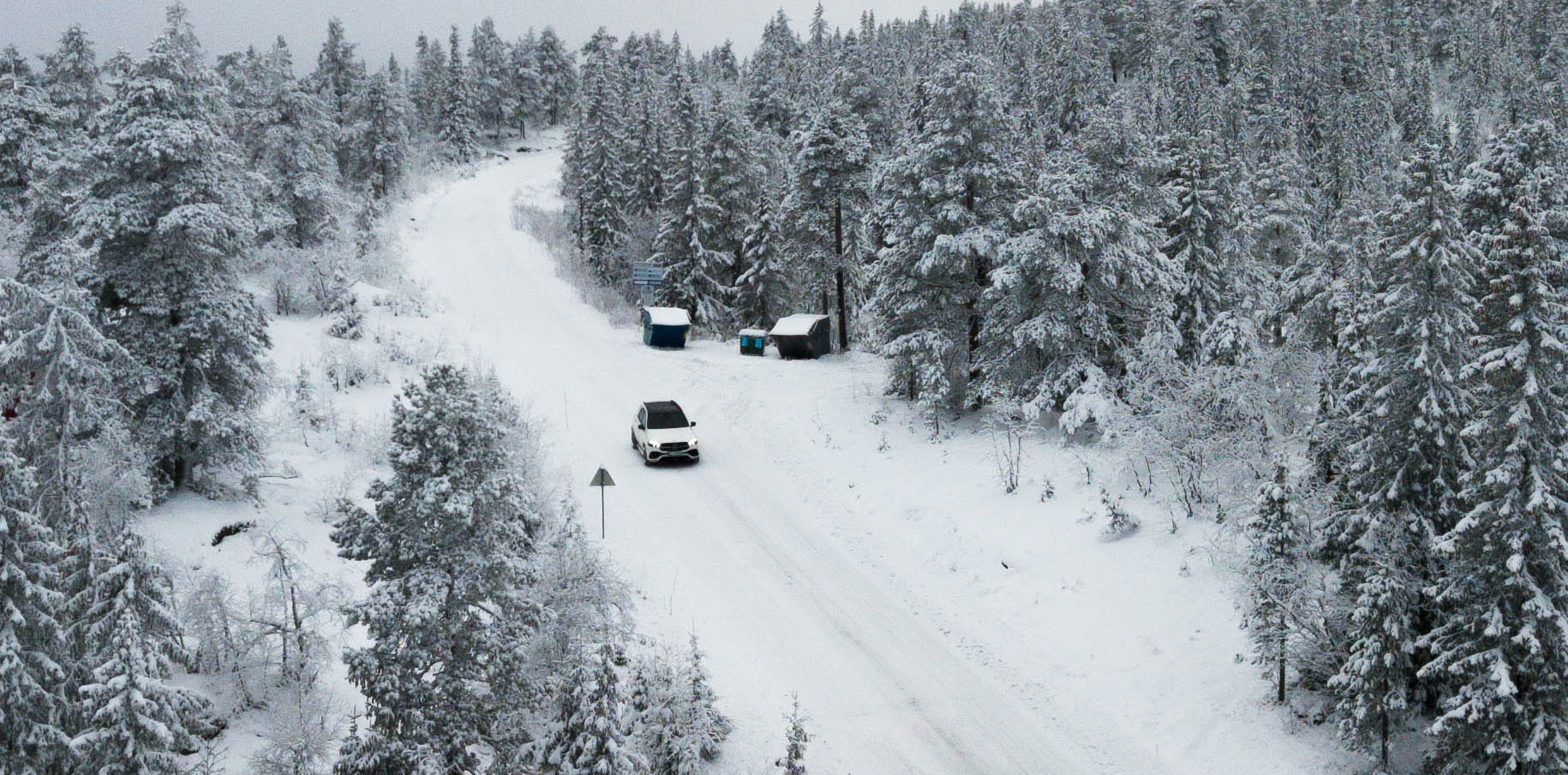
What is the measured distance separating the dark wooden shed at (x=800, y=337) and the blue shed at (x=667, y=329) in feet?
13.7

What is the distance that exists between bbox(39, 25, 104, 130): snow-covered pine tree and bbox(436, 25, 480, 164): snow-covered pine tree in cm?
4742

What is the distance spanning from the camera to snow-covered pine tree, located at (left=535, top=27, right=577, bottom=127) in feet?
367

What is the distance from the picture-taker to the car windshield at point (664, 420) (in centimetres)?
2745

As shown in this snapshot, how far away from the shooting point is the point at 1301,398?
70.4 feet

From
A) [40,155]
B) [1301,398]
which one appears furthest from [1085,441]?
[40,155]

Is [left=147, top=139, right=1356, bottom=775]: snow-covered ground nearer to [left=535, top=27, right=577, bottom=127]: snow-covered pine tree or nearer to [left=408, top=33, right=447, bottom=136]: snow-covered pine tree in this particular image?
[left=408, top=33, right=447, bottom=136]: snow-covered pine tree

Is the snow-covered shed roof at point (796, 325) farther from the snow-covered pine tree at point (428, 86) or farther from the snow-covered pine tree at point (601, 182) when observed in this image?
the snow-covered pine tree at point (428, 86)

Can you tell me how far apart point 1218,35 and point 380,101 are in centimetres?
8141

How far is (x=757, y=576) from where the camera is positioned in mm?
20219

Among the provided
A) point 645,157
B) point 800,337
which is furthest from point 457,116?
point 800,337

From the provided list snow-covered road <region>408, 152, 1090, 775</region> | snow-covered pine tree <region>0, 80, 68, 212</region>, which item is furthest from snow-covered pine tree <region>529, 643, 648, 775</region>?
snow-covered pine tree <region>0, 80, 68, 212</region>

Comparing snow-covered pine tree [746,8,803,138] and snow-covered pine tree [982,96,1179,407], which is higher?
snow-covered pine tree [746,8,803,138]

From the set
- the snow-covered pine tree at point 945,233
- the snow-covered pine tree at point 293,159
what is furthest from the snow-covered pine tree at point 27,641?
the snow-covered pine tree at point 293,159

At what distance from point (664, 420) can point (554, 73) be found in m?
96.2
